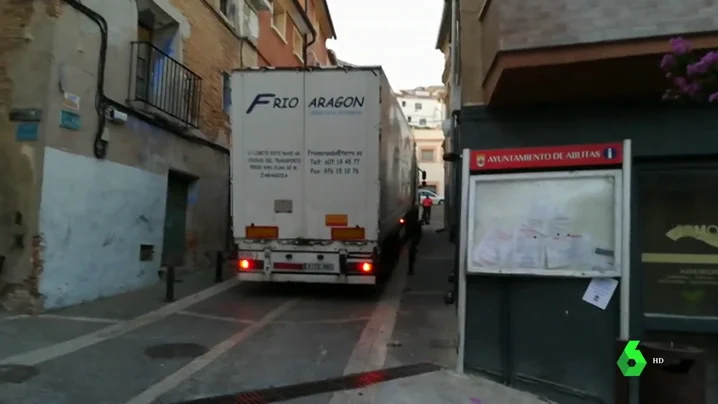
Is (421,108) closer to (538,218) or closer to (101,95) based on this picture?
(101,95)

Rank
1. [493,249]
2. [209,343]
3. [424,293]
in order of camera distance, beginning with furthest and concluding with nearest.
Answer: [424,293], [209,343], [493,249]

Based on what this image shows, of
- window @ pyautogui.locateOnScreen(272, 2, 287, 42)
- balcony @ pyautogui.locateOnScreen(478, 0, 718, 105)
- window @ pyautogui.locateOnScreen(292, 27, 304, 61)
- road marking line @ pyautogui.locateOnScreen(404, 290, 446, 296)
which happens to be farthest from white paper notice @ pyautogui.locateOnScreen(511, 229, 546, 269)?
window @ pyautogui.locateOnScreen(292, 27, 304, 61)

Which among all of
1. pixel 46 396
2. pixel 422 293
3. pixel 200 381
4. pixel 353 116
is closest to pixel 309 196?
pixel 353 116

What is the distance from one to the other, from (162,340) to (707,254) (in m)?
5.79

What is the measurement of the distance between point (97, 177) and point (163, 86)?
109 inches

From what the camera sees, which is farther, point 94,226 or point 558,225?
point 94,226

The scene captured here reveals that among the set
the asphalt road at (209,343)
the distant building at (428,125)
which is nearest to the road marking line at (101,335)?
the asphalt road at (209,343)

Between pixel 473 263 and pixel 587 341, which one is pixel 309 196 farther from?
pixel 587 341

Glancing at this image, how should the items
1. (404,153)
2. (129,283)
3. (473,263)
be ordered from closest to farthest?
1. (473,263)
2. (129,283)
3. (404,153)

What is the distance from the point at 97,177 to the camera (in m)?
9.47

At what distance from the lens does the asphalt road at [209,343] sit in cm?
553

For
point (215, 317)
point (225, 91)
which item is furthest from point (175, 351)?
point (225, 91)

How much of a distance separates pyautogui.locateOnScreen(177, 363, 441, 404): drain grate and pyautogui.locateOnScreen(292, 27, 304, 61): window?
18.2m

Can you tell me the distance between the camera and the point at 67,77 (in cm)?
869
